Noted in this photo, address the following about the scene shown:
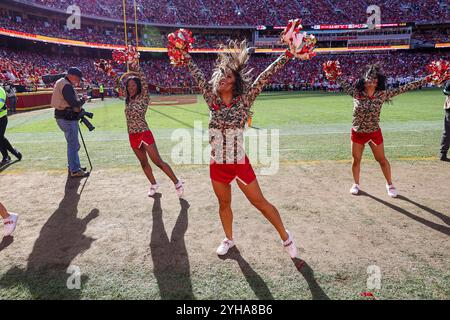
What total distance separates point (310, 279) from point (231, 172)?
4.25 feet

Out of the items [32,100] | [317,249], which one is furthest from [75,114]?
[32,100]

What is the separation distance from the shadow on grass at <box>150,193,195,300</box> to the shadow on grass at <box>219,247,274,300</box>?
49 cm

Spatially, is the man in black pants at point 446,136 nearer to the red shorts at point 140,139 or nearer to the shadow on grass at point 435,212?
the shadow on grass at point 435,212

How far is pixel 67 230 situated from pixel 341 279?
3.48 metres

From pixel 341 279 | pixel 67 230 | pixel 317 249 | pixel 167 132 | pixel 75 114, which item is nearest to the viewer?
pixel 341 279

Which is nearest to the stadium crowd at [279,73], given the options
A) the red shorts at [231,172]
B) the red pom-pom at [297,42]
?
the red shorts at [231,172]

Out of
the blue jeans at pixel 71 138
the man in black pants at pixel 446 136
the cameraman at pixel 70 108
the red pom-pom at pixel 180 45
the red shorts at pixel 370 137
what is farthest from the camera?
the man in black pants at pixel 446 136

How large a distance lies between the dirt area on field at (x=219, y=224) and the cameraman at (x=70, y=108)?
45 centimetres

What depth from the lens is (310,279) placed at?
2.95 m

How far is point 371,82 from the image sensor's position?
4.60 m

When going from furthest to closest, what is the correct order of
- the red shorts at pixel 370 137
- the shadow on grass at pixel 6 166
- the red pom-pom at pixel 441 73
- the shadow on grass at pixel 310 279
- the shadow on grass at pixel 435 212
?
the shadow on grass at pixel 6 166 < the red shorts at pixel 370 137 < the red pom-pom at pixel 441 73 < the shadow on grass at pixel 435 212 < the shadow on grass at pixel 310 279

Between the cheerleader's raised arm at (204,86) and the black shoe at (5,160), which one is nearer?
the cheerleader's raised arm at (204,86)

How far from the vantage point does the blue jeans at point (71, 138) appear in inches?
240
